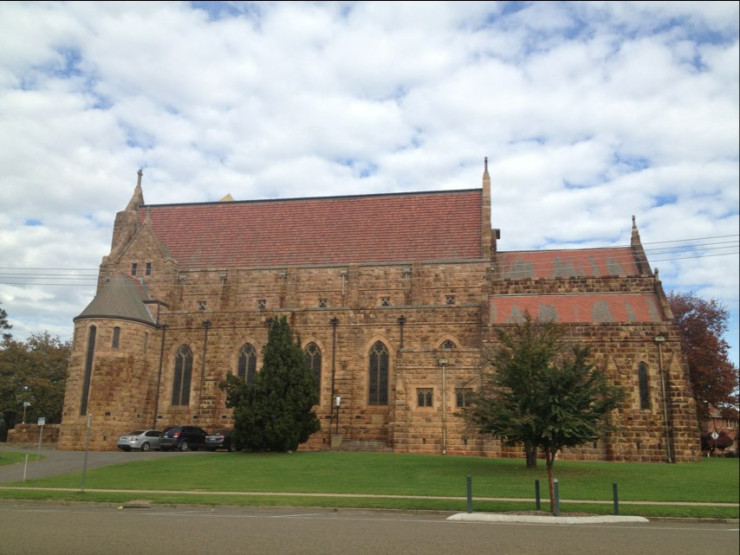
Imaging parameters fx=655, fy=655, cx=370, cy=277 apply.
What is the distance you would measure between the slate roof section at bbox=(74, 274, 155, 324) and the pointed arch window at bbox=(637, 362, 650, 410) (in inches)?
1146

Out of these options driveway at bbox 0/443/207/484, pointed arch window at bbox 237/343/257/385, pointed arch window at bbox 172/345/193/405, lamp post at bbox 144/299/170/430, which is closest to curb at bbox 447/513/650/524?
driveway at bbox 0/443/207/484

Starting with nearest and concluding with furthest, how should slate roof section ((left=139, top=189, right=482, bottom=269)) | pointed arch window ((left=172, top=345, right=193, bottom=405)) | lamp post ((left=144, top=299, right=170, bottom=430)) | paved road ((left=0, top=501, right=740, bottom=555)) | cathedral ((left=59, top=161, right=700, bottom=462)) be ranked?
paved road ((left=0, top=501, right=740, bottom=555)) → cathedral ((left=59, top=161, right=700, bottom=462)) → lamp post ((left=144, top=299, right=170, bottom=430)) → pointed arch window ((left=172, top=345, right=193, bottom=405)) → slate roof section ((left=139, top=189, right=482, bottom=269))

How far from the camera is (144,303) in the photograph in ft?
143

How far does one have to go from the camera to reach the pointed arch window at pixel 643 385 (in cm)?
3331

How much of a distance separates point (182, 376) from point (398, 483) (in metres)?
23.9

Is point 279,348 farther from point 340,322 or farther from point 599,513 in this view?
point 599,513

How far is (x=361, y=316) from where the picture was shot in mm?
40594

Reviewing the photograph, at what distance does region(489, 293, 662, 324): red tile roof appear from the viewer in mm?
36062

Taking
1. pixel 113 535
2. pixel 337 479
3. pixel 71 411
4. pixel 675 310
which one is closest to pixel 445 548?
pixel 113 535

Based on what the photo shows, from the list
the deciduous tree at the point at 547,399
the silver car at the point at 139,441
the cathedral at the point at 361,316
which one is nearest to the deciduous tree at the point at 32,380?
the cathedral at the point at 361,316

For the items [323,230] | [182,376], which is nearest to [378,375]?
[182,376]

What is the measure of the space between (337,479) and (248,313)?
20779mm

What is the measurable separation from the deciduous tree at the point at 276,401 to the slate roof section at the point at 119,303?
393 inches

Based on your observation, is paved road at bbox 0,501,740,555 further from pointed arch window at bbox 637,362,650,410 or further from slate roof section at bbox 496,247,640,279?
slate roof section at bbox 496,247,640,279
